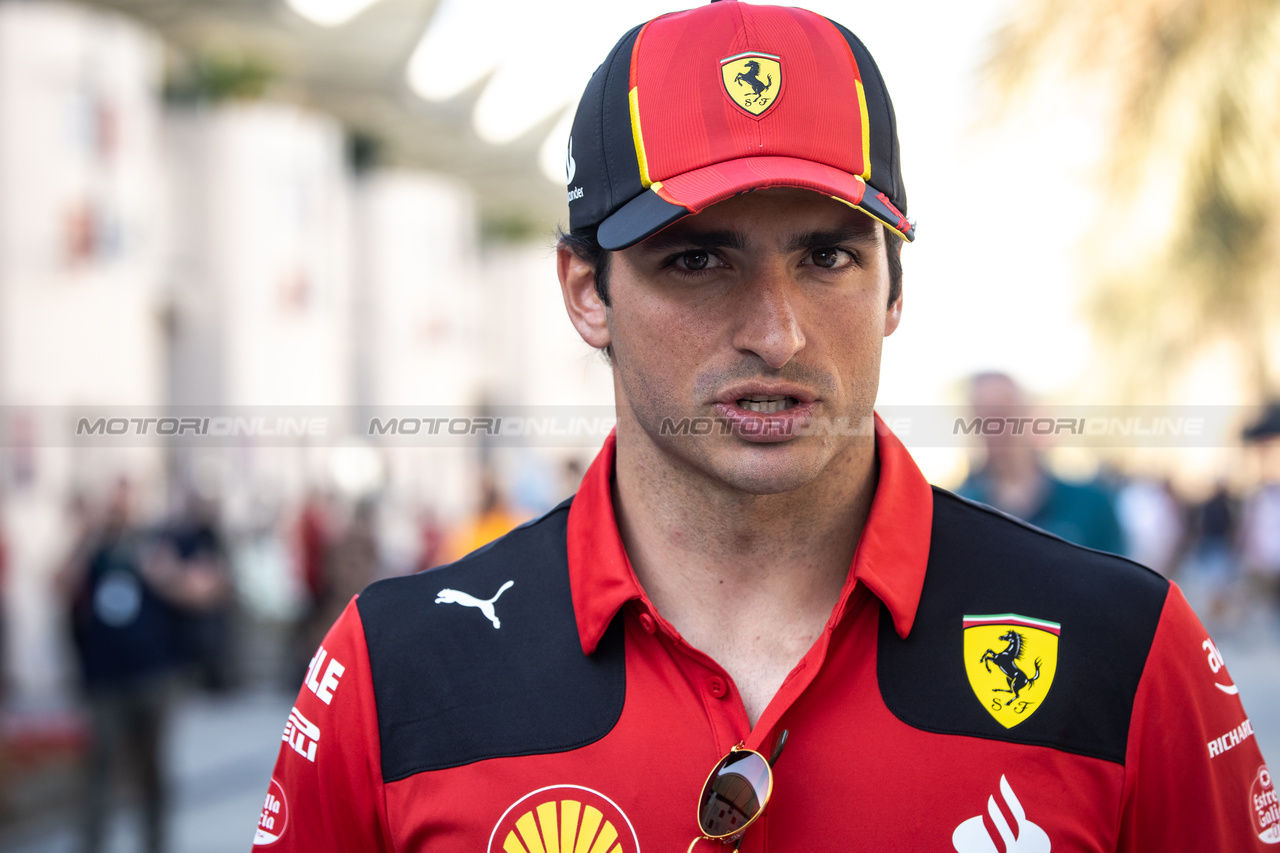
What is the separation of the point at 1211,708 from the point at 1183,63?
194 inches

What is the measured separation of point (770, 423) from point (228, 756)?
24.7 feet

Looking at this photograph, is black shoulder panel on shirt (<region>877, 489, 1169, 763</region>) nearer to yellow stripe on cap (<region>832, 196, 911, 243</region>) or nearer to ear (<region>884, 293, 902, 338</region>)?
ear (<region>884, 293, 902, 338</region>)

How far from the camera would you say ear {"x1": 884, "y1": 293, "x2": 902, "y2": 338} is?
1.97m

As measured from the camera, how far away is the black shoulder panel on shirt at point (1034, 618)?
1.63m

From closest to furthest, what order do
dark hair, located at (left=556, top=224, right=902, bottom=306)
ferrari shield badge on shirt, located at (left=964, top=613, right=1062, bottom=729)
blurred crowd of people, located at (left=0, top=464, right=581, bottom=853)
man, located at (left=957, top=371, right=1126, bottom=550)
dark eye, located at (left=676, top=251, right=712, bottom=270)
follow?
ferrari shield badge on shirt, located at (left=964, top=613, right=1062, bottom=729) → dark eye, located at (left=676, top=251, right=712, bottom=270) → dark hair, located at (left=556, top=224, right=902, bottom=306) → man, located at (left=957, top=371, right=1126, bottom=550) → blurred crowd of people, located at (left=0, top=464, right=581, bottom=853)

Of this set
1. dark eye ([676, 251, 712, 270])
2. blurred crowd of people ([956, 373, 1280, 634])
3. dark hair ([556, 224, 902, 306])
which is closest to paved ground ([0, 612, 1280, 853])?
blurred crowd of people ([956, 373, 1280, 634])

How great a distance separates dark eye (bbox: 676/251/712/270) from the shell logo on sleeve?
0.78 metres

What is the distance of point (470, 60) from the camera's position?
21234 mm

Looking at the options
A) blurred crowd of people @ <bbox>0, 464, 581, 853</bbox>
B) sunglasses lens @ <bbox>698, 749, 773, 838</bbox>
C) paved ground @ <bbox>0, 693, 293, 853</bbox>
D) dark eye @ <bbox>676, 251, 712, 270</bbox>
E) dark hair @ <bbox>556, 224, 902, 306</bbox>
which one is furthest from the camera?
paved ground @ <bbox>0, 693, 293, 853</bbox>

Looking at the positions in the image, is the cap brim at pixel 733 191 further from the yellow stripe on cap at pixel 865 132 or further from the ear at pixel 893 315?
the ear at pixel 893 315

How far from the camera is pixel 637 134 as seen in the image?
1.79 metres

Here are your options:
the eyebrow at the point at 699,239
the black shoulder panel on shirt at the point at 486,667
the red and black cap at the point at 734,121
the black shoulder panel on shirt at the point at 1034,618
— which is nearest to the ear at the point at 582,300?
the red and black cap at the point at 734,121

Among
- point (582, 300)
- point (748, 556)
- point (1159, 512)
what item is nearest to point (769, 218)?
point (582, 300)

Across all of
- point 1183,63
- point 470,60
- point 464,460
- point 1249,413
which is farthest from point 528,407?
point 1183,63
